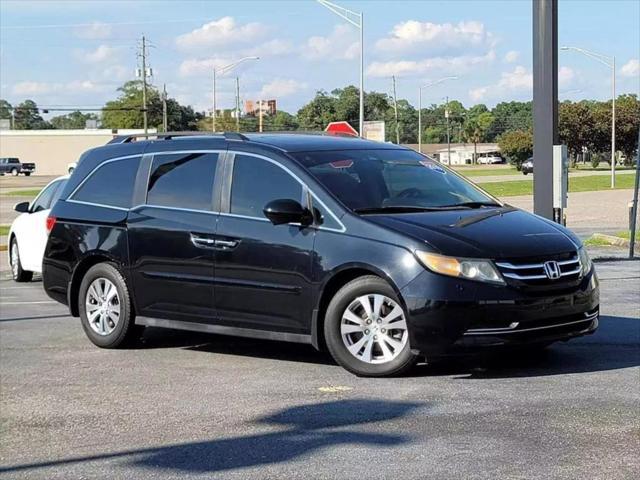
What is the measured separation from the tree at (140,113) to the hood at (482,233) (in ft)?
356

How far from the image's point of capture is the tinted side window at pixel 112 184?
900 cm

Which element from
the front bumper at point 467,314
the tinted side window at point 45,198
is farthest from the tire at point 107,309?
the tinted side window at point 45,198

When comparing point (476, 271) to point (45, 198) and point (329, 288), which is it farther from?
point (45, 198)

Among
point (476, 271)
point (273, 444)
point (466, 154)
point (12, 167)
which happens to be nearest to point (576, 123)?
point (12, 167)

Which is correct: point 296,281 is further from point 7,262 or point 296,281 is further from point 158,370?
point 7,262

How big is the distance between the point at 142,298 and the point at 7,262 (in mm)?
11204

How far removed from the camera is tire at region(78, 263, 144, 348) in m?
8.84

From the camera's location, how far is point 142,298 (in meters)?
8.69

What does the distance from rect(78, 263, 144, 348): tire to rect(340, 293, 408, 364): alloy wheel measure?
2275mm

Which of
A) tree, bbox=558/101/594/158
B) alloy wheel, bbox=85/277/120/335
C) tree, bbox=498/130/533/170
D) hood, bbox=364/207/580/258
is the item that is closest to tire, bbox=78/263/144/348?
alloy wheel, bbox=85/277/120/335

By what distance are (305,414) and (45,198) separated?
9.85 m

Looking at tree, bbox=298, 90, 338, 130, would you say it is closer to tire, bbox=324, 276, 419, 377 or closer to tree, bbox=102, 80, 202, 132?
tree, bbox=102, 80, 202, 132

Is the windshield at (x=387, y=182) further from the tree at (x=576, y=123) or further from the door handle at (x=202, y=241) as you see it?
the tree at (x=576, y=123)

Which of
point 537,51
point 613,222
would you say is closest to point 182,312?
point 537,51
